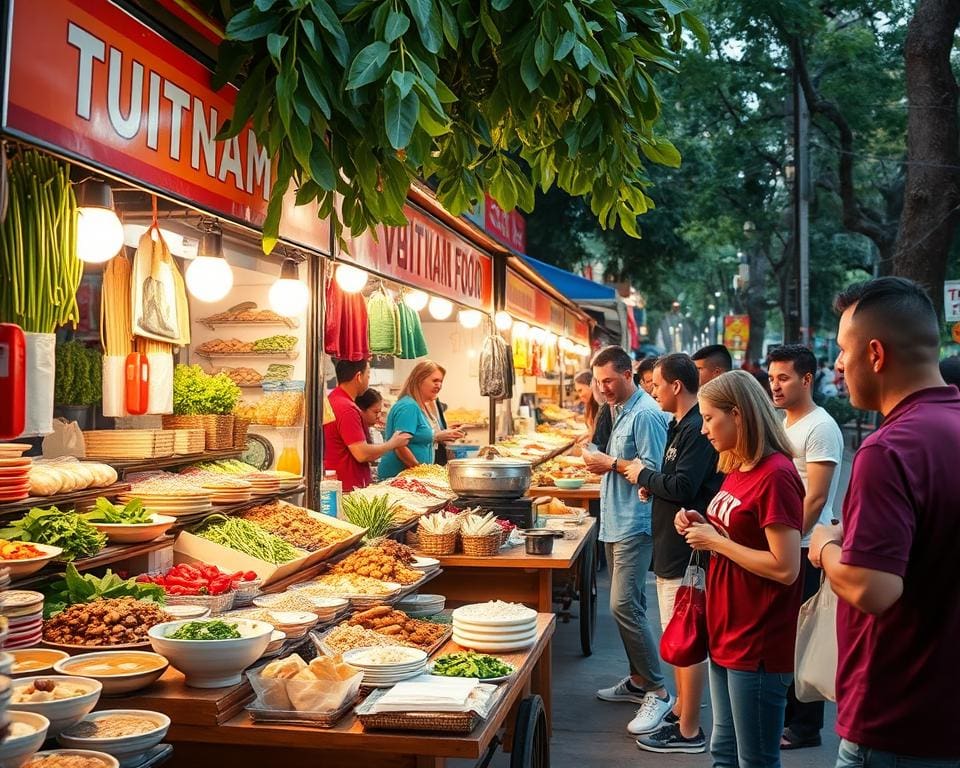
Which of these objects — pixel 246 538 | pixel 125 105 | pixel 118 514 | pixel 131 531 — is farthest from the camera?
pixel 246 538

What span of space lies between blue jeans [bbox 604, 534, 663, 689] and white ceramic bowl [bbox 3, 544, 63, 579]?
4527mm

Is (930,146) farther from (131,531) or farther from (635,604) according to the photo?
(131,531)

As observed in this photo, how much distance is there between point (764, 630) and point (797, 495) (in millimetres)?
619

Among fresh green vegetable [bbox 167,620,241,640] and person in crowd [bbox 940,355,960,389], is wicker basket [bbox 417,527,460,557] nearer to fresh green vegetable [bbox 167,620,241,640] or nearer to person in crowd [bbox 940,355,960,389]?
fresh green vegetable [bbox 167,620,241,640]

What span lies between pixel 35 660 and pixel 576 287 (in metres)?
17.2

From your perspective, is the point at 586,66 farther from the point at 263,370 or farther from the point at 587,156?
the point at 263,370

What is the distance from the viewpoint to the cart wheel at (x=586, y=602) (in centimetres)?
931

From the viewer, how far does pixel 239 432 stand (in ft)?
22.3

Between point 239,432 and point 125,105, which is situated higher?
point 125,105

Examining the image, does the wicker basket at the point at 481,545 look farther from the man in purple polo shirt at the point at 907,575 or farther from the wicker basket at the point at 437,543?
the man in purple polo shirt at the point at 907,575

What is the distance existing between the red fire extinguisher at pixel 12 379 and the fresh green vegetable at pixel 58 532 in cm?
88

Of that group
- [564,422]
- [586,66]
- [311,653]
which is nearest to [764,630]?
[311,653]

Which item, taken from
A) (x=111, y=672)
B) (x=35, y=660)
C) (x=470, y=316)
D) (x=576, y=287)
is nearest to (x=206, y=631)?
(x=111, y=672)

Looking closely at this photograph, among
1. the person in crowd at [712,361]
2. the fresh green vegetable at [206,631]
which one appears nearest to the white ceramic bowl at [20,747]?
the fresh green vegetable at [206,631]
